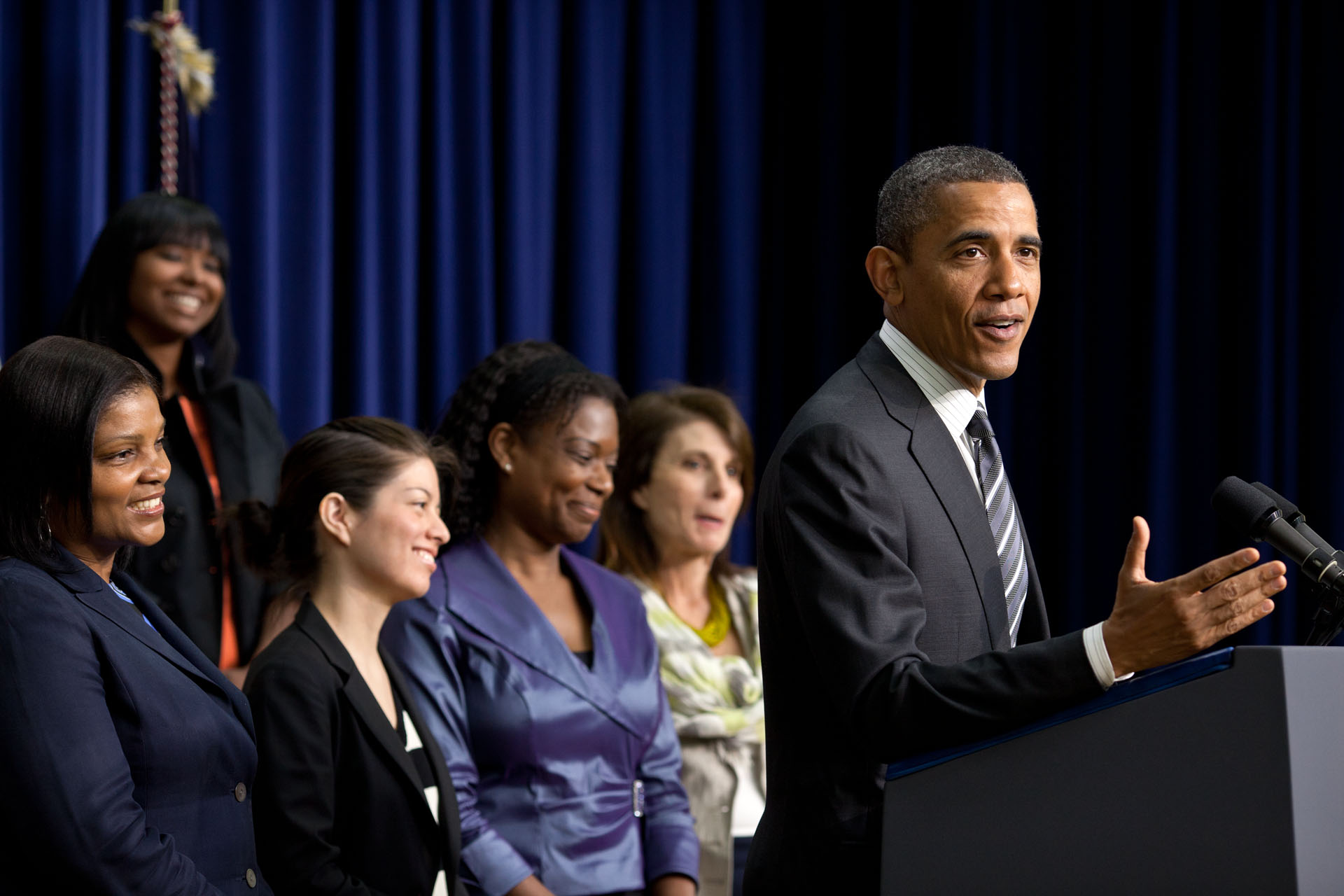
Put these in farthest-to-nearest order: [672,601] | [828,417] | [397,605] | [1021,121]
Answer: [1021,121] < [672,601] < [397,605] < [828,417]

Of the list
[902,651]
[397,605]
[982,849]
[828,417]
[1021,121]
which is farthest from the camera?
[1021,121]

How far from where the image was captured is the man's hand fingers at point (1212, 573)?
1.32 meters

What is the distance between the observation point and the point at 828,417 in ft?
5.51

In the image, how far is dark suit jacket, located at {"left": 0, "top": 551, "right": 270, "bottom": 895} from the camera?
161 cm

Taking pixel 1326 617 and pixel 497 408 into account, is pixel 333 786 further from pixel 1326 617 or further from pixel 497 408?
pixel 1326 617

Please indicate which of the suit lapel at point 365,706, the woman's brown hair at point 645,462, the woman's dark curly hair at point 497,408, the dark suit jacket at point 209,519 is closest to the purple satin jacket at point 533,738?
the woman's dark curly hair at point 497,408

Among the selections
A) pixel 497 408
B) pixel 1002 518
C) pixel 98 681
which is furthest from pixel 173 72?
pixel 1002 518

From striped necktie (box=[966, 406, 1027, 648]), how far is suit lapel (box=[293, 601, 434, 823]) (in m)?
0.98

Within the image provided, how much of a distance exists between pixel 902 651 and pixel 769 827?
1.11ft

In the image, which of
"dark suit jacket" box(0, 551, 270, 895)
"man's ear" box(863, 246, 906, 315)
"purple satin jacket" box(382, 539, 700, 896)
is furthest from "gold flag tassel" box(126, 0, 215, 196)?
"man's ear" box(863, 246, 906, 315)

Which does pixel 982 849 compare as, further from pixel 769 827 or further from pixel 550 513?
pixel 550 513

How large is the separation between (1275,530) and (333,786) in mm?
1391

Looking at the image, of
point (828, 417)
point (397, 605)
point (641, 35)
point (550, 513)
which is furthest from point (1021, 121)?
point (828, 417)

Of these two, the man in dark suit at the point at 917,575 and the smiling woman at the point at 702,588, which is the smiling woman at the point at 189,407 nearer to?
the smiling woman at the point at 702,588
